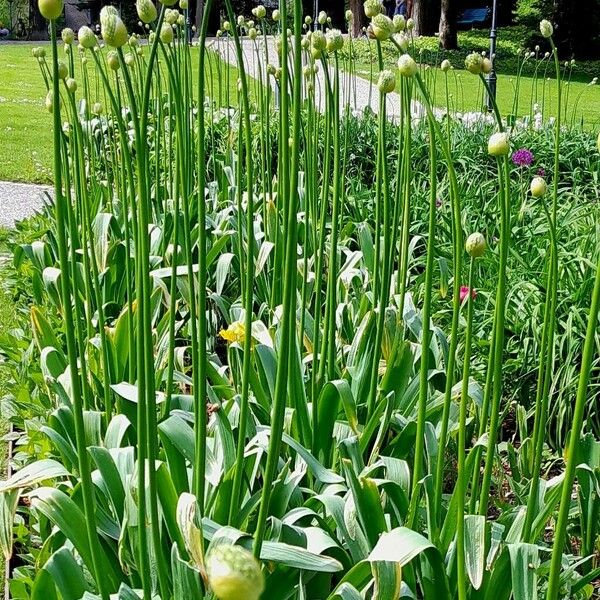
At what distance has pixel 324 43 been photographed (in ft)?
5.03

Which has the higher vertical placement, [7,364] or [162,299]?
[162,299]

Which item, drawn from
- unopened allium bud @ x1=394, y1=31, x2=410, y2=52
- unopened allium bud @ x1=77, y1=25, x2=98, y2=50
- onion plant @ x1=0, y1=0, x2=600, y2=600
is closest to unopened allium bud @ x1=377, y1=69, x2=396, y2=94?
onion plant @ x1=0, y1=0, x2=600, y2=600

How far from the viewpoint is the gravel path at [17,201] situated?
17.9ft

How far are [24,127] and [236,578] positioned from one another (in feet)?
31.0

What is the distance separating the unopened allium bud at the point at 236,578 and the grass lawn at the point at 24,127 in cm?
677

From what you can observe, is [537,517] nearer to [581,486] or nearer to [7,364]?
[581,486]

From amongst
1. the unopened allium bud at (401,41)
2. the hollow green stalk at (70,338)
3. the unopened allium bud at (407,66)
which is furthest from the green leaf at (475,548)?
the unopened allium bud at (401,41)

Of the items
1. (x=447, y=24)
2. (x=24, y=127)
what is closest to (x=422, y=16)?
(x=447, y=24)

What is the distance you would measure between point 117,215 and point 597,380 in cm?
189

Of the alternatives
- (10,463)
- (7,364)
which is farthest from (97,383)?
(7,364)

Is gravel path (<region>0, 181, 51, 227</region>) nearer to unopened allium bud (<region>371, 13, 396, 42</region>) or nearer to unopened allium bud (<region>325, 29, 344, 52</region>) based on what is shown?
unopened allium bud (<region>325, 29, 344, 52</region>)

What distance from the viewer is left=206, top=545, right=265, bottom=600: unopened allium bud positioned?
1.23ft

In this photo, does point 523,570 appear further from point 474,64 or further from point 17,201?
point 17,201

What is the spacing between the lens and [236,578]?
0.38m
